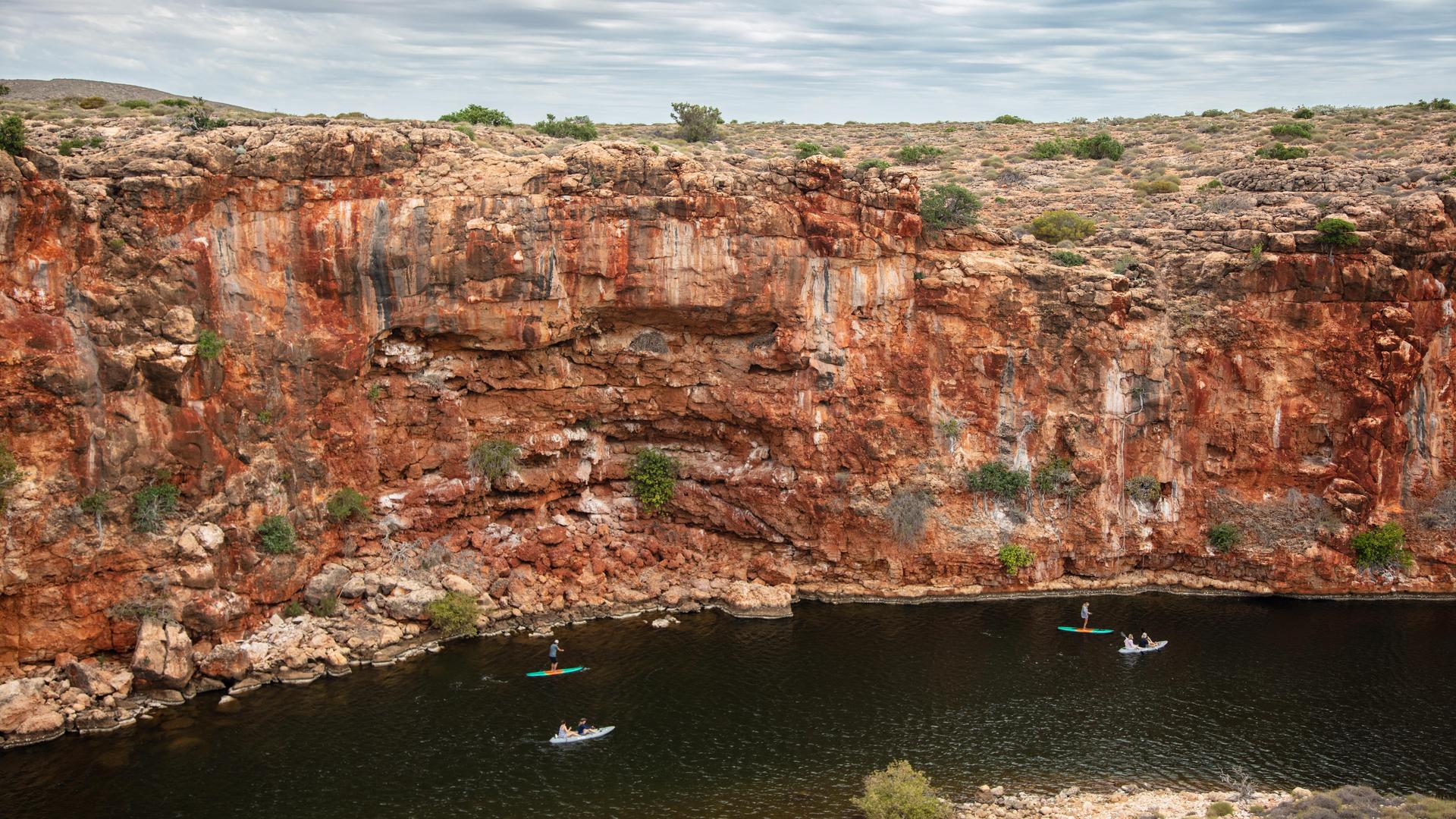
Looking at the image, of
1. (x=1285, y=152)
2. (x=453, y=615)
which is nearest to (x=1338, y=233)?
(x=1285, y=152)

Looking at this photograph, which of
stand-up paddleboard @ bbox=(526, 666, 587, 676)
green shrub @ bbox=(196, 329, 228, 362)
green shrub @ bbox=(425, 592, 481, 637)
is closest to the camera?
green shrub @ bbox=(196, 329, 228, 362)

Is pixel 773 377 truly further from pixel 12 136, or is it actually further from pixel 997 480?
pixel 12 136

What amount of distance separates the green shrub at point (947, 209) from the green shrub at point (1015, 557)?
42.6ft

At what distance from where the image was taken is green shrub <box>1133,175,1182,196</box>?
50281mm

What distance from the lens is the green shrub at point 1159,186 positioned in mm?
50281

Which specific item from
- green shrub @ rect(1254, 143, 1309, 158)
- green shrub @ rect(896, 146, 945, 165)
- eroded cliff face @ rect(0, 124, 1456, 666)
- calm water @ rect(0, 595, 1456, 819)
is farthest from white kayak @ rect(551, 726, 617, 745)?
green shrub @ rect(1254, 143, 1309, 158)

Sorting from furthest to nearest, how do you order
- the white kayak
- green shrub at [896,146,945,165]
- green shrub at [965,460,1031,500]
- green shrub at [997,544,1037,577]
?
green shrub at [896,146,945,165] < green shrub at [965,460,1031,500] < green shrub at [997,544,1037,577] < the white kayak

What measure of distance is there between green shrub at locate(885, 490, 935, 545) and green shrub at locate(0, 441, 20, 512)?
96.1 ft

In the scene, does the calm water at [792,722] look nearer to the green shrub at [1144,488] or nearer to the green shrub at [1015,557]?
the green shrub at [1015,557]

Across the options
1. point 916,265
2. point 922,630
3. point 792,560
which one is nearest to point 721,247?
point 916,265

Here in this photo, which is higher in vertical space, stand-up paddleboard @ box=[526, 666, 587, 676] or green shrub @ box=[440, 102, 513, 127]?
green shrub @ box=[440, 102, 513, 127]

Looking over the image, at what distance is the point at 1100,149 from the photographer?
59.5 m

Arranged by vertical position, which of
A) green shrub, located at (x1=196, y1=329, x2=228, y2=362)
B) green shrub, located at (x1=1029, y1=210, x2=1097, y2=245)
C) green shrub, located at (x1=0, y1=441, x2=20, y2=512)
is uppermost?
green shrub, located at (x1=1029, y1=210, x2=1097, y2=245)

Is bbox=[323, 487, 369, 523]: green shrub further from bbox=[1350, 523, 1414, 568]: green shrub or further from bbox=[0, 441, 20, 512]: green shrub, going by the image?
bbox=[1350, 523, 1414, 568]: green shrub
